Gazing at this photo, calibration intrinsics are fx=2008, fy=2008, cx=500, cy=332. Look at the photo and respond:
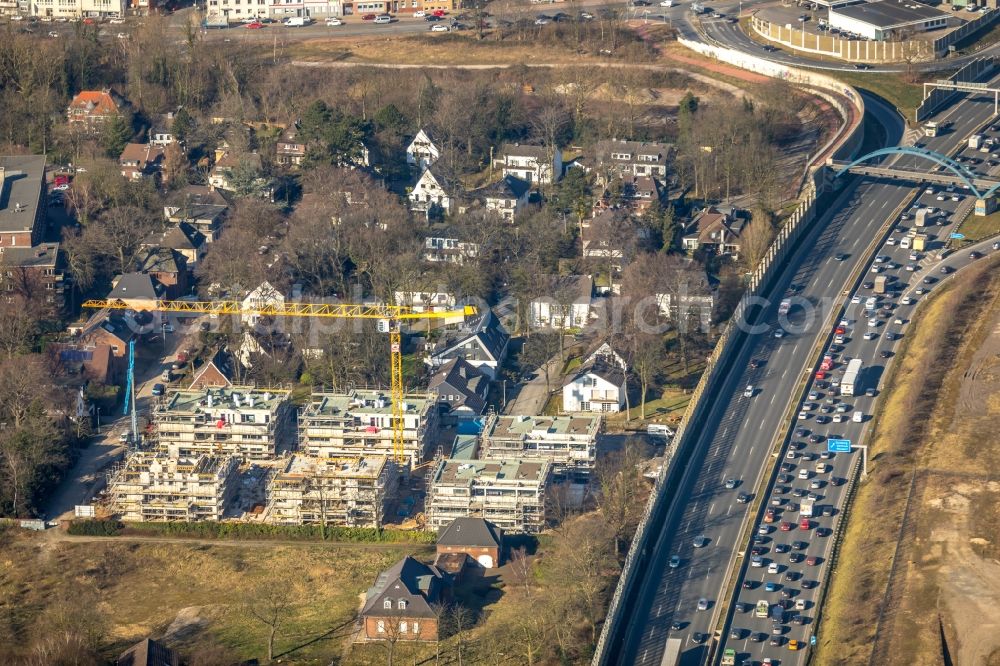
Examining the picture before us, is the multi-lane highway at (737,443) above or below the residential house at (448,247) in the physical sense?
below

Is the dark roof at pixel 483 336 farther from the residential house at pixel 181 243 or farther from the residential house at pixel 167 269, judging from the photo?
the residential house at pixel 181 243

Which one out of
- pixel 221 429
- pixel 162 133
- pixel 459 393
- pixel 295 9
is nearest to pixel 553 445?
pixel 459 393

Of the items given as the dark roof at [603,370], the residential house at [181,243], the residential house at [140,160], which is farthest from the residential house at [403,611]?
the residential house at [140,160]

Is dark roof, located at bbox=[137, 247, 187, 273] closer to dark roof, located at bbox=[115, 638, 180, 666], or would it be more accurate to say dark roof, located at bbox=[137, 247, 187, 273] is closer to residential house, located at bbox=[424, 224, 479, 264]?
residential house, located at bbox=[424, 224, 479, 264]

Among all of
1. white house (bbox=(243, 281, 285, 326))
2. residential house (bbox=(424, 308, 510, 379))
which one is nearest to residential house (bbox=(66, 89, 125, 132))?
white house (bbox=(243, 281, 285, 326))

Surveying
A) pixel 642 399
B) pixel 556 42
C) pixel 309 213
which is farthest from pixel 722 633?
pixel 556 42
